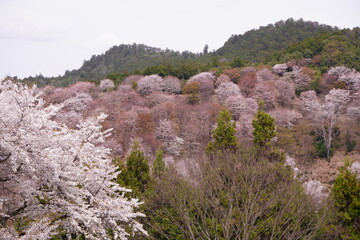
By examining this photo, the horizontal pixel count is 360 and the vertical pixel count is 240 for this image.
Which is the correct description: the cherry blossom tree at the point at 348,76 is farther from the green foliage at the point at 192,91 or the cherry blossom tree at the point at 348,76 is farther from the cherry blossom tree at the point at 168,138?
the cherry blossom tree at the point at 168,138

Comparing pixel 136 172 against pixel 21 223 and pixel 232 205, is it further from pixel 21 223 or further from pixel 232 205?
pixel 21 223

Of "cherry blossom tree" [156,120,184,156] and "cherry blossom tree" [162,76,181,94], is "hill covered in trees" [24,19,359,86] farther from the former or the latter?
"cherry blossom tree" [156,120,184,156]

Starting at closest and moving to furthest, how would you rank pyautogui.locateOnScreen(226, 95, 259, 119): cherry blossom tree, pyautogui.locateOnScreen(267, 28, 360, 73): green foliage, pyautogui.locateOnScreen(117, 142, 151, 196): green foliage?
pyautogui.locateOnScreen(117, 142, 151, 196): green foliage < pyautogui.locateOnScreen(226, 95, 259, 119): cherry blossom tree < pyautogui.locateOnScreen(267, 28, 360, 73): green foliage

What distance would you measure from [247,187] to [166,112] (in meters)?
23.3

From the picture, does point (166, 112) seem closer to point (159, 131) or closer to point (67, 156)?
point (159, 131)

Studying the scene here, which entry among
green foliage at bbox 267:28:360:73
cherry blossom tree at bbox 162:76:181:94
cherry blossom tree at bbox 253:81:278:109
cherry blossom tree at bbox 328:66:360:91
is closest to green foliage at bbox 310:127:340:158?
cherry blossom tree at bbox 253:81:278:109

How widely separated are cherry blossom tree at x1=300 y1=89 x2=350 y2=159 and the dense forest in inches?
6.3

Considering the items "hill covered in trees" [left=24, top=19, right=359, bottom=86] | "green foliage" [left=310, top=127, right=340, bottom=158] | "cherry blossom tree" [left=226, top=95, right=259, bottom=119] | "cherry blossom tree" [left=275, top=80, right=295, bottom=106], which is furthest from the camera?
"hill covered in trees" [left=24, top=19, right=359, bottom=86]

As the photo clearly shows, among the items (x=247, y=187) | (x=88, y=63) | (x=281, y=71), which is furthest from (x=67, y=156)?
(x=88, y=63)

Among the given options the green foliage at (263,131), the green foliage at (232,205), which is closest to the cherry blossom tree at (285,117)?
the green foliage at (263,131)

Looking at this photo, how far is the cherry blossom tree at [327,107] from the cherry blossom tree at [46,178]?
23.7m

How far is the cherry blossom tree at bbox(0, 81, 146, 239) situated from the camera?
524 centimetres

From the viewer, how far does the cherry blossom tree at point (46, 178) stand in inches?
206

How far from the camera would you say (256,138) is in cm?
1644
